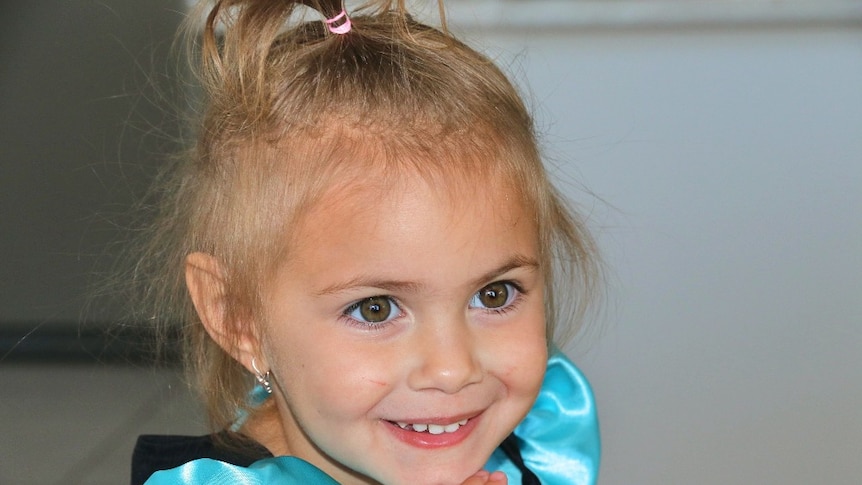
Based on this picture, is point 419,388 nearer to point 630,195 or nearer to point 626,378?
point 626,378

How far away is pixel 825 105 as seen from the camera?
185cm

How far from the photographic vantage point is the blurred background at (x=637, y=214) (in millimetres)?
1252

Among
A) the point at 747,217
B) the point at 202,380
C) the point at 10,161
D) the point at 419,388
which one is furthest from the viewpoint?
the point at 747,217

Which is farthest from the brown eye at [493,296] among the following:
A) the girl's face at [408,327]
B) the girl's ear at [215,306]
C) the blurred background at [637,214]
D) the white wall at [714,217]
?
the white wall at [714,217]

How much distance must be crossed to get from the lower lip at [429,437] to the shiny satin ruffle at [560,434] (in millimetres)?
245

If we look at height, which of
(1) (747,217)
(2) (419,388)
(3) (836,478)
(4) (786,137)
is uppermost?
(4) (786,137)

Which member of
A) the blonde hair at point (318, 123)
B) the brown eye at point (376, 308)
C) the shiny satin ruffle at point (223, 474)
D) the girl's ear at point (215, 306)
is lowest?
the shiny satin ruffle at point (223, 474)

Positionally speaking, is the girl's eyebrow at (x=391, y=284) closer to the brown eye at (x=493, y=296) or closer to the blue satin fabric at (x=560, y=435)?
the brown eye at (x=493, y=296)

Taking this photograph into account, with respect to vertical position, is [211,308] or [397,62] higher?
[397,62]

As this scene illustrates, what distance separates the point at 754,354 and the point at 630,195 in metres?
0.30

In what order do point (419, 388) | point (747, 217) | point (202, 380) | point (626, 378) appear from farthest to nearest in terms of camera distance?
point (747, 217)
point (626, 378)
point (202, 380)
point (419, 388)

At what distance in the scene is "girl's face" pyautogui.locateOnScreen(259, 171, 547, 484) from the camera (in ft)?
2.69

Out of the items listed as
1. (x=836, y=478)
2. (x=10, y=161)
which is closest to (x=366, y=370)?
(x=10, y=161)

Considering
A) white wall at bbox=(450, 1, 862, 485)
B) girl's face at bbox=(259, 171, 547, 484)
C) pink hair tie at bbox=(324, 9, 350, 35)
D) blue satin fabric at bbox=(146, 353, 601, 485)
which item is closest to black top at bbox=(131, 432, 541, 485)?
girl's face at bbox=(259, 171, 547, 484)
